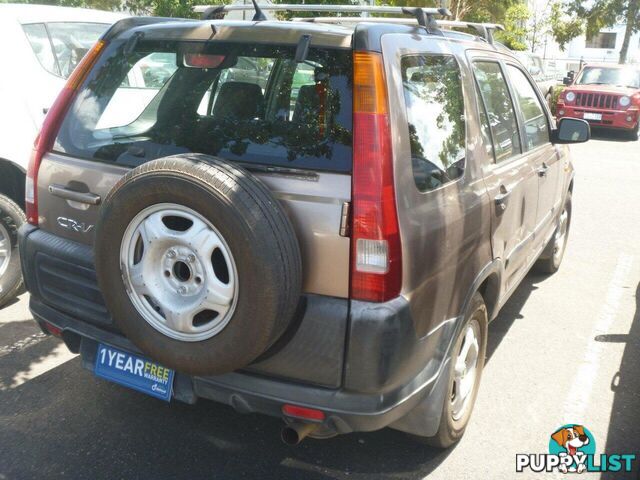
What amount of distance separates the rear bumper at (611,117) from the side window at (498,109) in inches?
515

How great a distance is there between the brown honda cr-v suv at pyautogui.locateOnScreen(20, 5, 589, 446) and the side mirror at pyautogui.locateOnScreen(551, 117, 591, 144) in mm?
1549

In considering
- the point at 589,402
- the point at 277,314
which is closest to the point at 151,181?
the point at 277,314

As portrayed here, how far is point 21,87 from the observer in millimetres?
4836

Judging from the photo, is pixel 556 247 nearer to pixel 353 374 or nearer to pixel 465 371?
pixel 465 371

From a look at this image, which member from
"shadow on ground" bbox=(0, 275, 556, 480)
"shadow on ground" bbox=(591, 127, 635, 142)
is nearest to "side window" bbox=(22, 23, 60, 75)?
"shadow on ground" bbox=(0, 275, 556, 480)

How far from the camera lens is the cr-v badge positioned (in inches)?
114

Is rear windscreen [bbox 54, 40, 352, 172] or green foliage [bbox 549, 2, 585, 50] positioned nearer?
rear windscreen [bbox 54, 40, 352, 172]

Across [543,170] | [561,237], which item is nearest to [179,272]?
[543,170]

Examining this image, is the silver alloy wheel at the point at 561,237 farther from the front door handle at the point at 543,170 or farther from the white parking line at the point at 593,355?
the front door handle at the point at 543,170

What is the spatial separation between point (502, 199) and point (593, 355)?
62.3 inches

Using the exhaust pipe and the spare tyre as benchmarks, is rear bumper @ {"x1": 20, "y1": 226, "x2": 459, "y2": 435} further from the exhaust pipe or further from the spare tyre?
the spare tyre

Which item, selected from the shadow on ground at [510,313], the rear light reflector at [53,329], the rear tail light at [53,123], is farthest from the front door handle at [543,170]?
the rear light reflector at [53,329]

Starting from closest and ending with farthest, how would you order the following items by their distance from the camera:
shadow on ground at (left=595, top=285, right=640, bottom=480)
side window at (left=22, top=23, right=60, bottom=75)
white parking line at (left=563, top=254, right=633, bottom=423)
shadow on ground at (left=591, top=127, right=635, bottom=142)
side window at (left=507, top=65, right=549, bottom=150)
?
shadow on ground at (left=595, top=285, right=640, bottom=480), white parking line at (left=563, top=254, right=633, bottom=423), side window at (left=507, top=65, right=549, bottom=150), side window at (left=22, top=23, right=60, bottom=75), shadow on ground at (left=591, top=127, right=635, bottom=142)

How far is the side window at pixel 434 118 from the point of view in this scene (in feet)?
8.63
